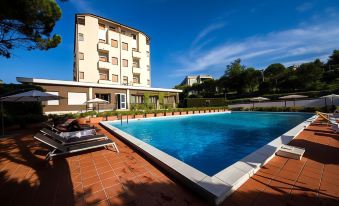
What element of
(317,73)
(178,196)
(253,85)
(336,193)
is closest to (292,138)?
(336,193)

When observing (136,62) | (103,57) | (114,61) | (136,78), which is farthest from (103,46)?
(136,78)

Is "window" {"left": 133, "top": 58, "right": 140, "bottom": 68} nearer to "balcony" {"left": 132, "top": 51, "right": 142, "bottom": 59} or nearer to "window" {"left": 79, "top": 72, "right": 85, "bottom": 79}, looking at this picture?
"balcony" {"left": 132, "top": 51, "right": 142, "bottom": 59}

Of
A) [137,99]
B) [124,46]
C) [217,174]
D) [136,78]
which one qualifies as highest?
[124,46]

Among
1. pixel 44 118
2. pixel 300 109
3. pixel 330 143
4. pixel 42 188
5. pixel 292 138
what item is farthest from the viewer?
pixel 300 109

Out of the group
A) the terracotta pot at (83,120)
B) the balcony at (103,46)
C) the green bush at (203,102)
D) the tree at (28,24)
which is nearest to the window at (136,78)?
the balcony at (103,46)

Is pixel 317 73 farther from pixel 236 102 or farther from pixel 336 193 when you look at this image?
pixel 336 193

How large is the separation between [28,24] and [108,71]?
1667cm

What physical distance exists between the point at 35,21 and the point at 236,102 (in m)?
35.4

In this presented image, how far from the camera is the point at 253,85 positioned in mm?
43750

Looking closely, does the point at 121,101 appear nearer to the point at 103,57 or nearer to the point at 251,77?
the point at 103,57

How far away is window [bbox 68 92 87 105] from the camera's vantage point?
16234mm

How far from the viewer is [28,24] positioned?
7824mm

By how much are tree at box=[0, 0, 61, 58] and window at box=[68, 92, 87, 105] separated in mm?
7666

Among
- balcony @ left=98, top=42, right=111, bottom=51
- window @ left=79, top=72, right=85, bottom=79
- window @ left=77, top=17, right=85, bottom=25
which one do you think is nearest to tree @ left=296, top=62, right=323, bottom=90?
balcony @ left=98, top=42, right=111, bottom=51
